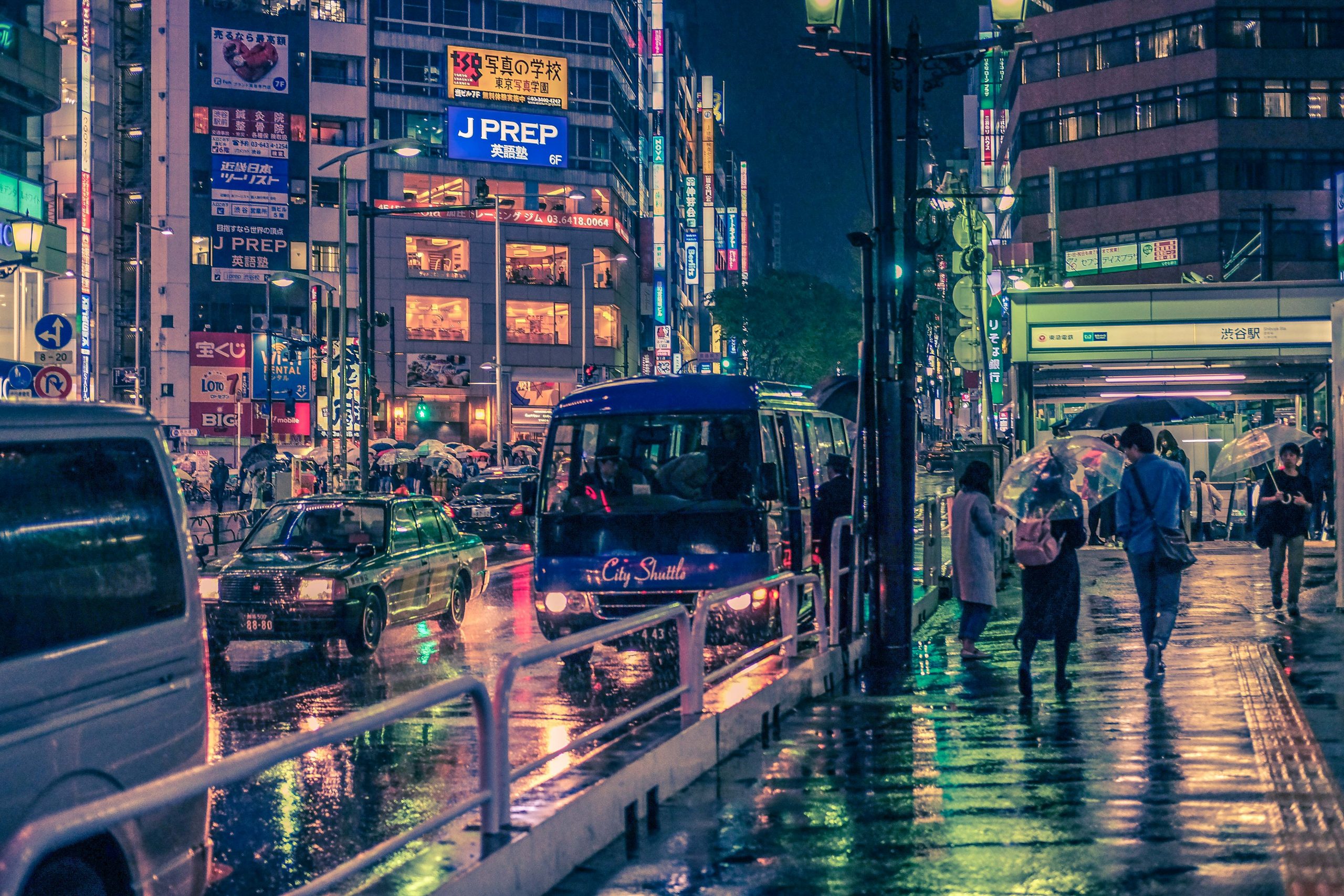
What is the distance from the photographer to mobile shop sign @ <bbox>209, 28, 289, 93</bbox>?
237ft

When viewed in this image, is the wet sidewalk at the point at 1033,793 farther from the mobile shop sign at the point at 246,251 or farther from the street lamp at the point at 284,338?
the mobile shop sign at the point at 246,251

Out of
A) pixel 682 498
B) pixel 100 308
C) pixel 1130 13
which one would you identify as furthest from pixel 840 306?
pixel 682 498

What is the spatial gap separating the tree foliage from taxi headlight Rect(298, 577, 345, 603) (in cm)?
7843

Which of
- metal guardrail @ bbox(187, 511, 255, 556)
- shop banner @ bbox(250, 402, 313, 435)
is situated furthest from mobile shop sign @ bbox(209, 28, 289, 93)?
metal guardrail @ bbox(187, 511, 255, 556)

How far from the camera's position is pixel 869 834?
6.93 m

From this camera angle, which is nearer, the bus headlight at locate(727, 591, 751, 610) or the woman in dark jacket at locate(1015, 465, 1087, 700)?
the woman in dark jacket at locate(1015, 465, 1087, 700)

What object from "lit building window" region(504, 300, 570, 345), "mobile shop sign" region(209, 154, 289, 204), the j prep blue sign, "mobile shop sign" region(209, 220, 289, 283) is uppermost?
the j prep blue sign

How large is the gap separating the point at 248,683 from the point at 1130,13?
203 ft

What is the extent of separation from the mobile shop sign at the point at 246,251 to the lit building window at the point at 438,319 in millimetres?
6962

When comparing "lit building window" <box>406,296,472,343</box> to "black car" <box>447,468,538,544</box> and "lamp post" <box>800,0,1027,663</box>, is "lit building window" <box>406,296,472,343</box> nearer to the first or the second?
"black car" <box>447,468,538,544</box>

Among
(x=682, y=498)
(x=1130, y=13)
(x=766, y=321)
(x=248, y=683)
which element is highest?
(x=1130, y=13)

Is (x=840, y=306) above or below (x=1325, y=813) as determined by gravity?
above

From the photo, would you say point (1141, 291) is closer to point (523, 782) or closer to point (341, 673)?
point (341, 673)

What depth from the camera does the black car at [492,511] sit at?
107ft
